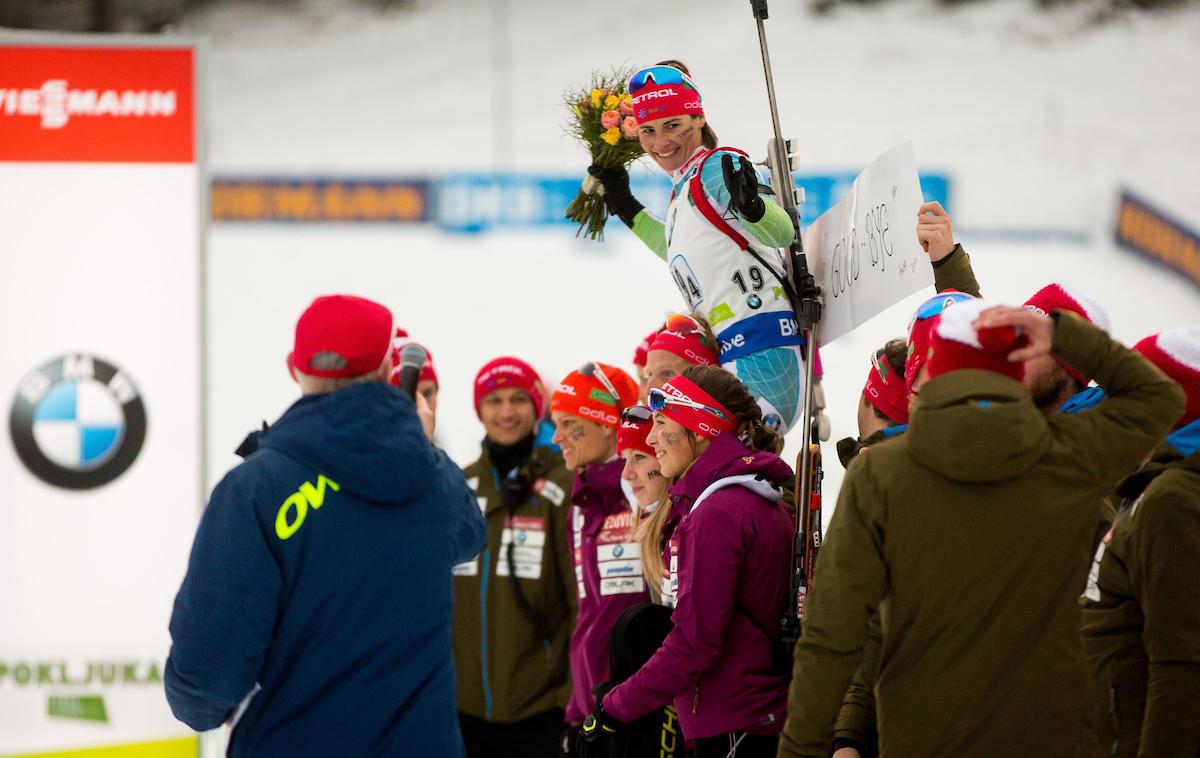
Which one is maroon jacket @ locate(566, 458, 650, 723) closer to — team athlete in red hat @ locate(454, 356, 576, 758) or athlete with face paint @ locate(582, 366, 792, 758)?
team athlete in red hat @ locate(454, 356, 576, 758)

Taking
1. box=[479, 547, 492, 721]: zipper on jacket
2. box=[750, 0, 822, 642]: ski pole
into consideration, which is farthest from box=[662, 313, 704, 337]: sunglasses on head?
Answer: box=[479, 547, 492, 721]: zipper on jacket

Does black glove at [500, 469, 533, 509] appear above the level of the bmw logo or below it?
below

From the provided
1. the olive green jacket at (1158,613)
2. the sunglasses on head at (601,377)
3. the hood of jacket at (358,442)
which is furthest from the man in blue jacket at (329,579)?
the sunglasses on head at (601,377)

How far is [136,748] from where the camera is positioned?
412cm

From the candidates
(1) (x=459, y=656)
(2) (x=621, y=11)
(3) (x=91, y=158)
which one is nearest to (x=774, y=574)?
(1) (x=459, y=656)

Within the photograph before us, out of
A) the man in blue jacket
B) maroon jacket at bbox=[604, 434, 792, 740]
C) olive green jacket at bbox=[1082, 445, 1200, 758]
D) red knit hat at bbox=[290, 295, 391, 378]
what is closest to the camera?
the man in blue jacket

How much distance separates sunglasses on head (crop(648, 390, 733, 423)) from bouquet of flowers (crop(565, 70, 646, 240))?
32.1 inches

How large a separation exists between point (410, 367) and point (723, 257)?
1230 mm

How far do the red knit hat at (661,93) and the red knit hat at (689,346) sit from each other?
1.81ft

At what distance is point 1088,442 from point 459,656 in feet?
7.56

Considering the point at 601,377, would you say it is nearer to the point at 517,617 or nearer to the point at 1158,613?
the point at 517,617

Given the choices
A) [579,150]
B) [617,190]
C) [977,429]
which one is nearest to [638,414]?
[617,190]

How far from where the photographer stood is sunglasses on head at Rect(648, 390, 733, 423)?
2.73m

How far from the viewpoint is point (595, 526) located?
330cm
